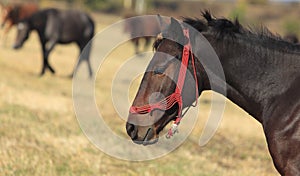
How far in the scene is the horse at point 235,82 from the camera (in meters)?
3.43

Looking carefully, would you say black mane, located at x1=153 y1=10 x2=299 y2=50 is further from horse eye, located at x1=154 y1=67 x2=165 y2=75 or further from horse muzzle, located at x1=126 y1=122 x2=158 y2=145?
horse muzzle, located at x1=126 y1=122 x2=158 y2=145

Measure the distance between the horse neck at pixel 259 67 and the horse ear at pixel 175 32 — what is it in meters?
0.32

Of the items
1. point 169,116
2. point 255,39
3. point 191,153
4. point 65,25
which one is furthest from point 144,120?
point 65,25

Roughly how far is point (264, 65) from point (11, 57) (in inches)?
617

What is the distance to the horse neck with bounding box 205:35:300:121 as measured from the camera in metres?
3.57

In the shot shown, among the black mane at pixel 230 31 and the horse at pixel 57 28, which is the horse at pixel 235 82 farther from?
the horse at pixel 57 28

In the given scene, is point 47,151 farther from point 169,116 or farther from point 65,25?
point 65,25

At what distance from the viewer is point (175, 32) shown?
11.3 feet

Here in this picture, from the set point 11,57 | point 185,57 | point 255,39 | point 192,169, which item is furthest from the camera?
point 11,57

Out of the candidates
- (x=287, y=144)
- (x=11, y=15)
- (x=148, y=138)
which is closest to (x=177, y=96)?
(x=148, y=138)

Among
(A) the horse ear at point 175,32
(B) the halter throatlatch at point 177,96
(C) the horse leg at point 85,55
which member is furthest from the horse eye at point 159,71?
(C) the horse leg at point 85,55

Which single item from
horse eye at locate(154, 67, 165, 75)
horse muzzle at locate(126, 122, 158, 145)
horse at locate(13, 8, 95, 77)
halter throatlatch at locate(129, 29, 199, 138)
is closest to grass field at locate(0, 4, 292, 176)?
horse muzzle at locate(126, 122, 158, 145)

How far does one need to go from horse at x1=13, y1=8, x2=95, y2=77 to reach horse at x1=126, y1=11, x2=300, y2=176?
10.9 metres

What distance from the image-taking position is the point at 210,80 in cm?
363
